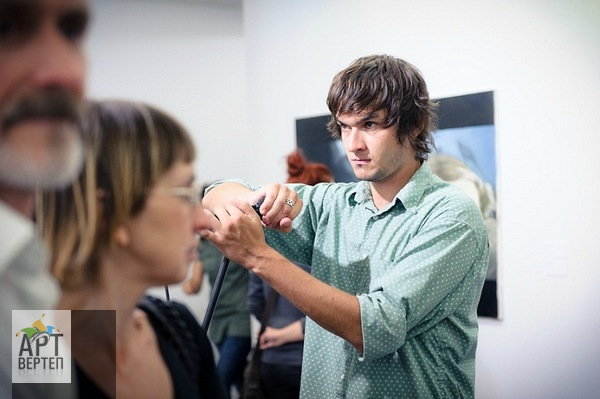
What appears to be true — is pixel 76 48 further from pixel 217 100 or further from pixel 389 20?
pixel 389 20

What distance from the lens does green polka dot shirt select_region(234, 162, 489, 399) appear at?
1.37 m

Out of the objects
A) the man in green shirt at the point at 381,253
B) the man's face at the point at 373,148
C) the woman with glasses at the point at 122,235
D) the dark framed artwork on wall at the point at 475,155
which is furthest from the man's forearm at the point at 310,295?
→ the dark framed artwork on wall at the point at 475,155

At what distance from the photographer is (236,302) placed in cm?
194

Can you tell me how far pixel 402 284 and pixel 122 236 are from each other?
2.51 feet

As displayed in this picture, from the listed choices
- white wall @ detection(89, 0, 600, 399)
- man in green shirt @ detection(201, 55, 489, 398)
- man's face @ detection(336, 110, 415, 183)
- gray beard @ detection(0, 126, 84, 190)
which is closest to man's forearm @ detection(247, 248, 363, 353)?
man in green shirt @ detection(201, 55, 489, 398)

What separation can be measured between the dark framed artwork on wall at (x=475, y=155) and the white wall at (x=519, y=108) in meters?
0.04

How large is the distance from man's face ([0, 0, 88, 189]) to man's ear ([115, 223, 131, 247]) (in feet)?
0.24

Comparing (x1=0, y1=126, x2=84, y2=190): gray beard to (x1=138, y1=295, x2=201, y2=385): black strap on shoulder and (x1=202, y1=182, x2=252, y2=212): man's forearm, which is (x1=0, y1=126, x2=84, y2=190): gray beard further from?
(x1=202, y1=182, x2=252, y2=212): man's forearm

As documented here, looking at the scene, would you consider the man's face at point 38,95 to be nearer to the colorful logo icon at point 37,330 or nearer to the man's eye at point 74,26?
the man's eye at point 74,26

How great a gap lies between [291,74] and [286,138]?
44cm

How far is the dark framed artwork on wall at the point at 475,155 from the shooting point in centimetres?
264

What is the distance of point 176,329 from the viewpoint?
2.81ft

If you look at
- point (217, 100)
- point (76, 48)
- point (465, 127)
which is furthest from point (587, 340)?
point (76, 48)

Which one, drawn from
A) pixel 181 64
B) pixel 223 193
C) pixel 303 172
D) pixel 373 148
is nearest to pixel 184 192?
pixel 181 64
